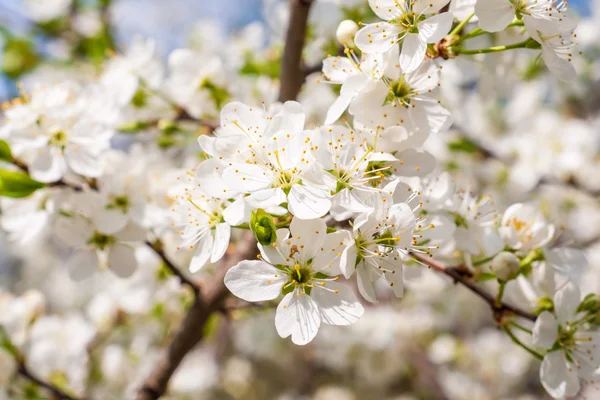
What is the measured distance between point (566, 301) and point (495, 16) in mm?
582

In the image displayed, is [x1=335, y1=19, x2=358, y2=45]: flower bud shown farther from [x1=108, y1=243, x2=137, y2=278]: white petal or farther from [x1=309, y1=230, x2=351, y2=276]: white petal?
[x1=108, y1=243, x2=137, y2=278]: white petal

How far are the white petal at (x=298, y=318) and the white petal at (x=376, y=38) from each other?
0.44 m

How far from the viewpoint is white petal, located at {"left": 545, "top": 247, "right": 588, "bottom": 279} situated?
1080mm

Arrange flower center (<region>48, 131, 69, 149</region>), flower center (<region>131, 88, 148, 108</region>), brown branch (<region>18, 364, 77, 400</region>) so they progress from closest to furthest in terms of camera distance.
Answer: flower center (<region>48, 131, 69, 149</region>), brown branch (<region>18, 364, 77, 400</region>), flower center (<region>131, 88, 148, 108</region>)

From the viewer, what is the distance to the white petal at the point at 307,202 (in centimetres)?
77

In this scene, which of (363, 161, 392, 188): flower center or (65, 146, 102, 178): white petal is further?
(65, 146, 102, 178): white petal

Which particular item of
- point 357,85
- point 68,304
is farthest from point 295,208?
point 68,304

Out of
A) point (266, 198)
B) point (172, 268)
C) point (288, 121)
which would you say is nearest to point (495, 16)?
point (288, 121)

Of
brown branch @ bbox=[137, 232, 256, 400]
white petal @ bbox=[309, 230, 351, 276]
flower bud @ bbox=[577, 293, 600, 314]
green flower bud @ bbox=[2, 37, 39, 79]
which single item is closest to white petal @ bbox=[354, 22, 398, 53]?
white petal @ bbox=[309, 230, 351, 276]

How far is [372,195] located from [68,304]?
328cm

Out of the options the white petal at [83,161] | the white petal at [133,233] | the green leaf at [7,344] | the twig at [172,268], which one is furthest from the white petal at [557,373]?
the green leaf at [7,344]

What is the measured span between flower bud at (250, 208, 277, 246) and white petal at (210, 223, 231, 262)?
11 cm

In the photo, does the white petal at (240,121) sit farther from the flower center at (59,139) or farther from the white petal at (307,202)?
the flower center at (59,139)

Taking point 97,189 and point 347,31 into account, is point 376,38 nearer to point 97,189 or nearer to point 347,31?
point 347,31
